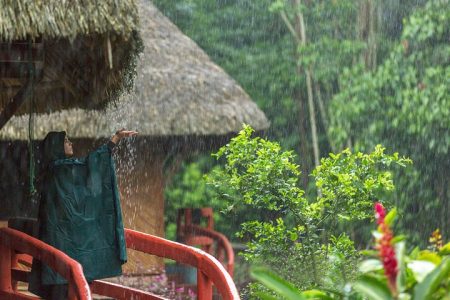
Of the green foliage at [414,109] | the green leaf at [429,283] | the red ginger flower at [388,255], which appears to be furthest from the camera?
the green foliage at [414,109]

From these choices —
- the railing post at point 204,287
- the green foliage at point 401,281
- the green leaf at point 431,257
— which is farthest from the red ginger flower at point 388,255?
the railing post at point 204,287

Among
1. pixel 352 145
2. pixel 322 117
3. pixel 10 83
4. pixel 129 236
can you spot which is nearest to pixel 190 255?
pixel 129 236

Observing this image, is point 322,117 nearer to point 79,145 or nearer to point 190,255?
point 79,145

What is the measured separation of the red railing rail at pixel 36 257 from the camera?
4.12 metres

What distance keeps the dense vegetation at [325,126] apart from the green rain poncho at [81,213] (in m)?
2.73

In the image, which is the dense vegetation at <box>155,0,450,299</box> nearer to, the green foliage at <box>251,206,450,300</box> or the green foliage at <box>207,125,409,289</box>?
the green foliage at <box>207,125,409,289</box>

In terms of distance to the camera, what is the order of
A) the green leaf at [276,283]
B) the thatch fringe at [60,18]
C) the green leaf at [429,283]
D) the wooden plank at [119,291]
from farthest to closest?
the wooden plank at [119,291] → the thatch fringe at [60,18] → the green leaf at [276,283] → the green leaf at [429,283]

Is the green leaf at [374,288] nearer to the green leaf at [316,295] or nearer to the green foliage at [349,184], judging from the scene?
the green leaf at [316,295]

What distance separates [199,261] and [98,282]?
0.79 m

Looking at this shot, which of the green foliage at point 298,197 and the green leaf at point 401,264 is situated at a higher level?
the green leaf at point 401,264

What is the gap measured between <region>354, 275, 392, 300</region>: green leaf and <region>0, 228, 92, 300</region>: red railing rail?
2.36 meters

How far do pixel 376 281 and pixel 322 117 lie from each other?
14.0 meters

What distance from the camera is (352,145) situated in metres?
14.5

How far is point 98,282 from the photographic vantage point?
5.15 m
